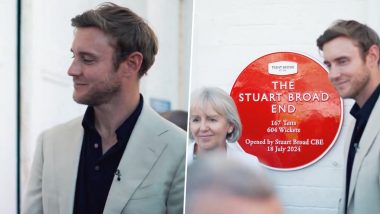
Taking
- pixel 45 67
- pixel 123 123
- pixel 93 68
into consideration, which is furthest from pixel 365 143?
pixel 45 67

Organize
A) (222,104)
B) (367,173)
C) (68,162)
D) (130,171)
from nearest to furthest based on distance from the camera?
1. (367,173)
2. (222,104)
3. (130,171)
4. (68,162)

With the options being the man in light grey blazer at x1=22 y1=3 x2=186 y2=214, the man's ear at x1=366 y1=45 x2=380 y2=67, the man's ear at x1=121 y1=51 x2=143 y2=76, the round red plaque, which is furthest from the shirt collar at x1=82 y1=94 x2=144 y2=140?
the man's ear at x1=366 y1=45 x2=380 y2=67

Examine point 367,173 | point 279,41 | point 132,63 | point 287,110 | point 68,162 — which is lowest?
point 68,162

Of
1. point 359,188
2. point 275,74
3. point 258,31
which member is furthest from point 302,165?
point 258,31

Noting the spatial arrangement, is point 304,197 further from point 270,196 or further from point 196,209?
point 196,209

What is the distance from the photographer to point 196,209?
1.73m

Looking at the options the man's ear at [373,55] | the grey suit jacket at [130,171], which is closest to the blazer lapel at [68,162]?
the grey suit jacket at [130,171]

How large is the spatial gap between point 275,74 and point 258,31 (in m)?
0.16

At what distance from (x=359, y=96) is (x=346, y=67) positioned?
108mm

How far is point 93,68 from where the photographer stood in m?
1.99

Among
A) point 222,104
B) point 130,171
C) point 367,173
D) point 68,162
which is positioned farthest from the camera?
point 68,162

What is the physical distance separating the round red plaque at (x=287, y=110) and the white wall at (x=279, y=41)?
0.10ft

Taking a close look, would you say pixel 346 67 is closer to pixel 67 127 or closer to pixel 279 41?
pixel 279 41

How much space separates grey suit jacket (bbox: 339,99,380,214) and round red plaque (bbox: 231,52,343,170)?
3.9 inches
